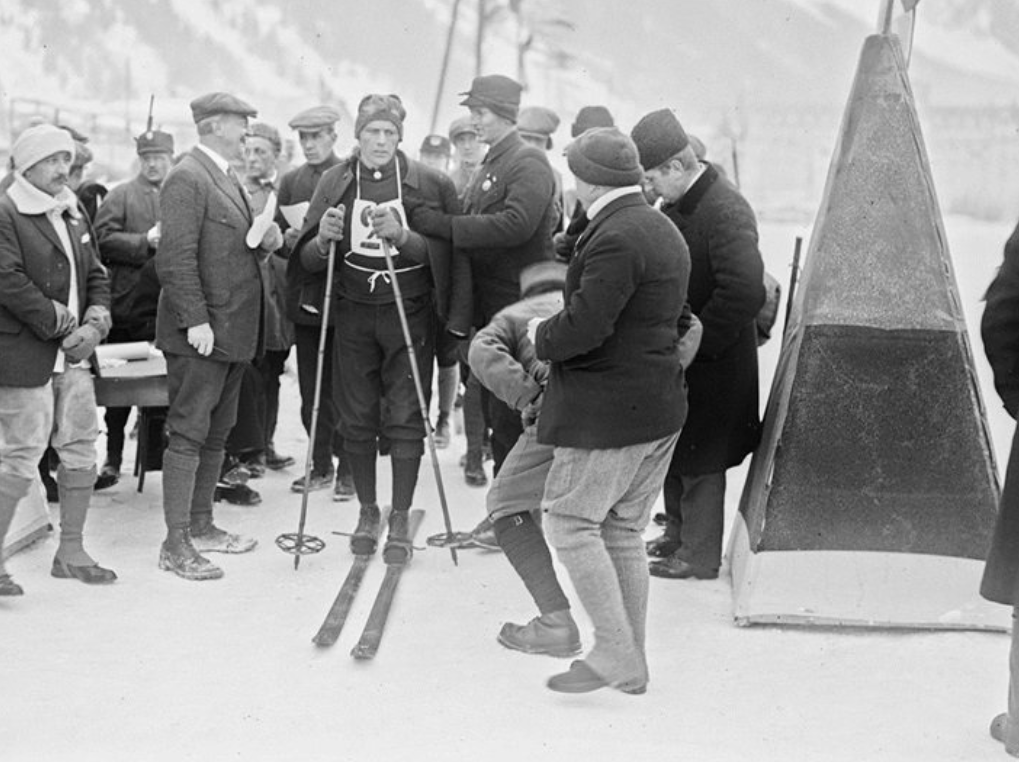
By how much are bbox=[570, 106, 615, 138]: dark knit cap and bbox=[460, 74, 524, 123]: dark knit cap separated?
128 cm

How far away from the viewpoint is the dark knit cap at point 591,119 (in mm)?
6738

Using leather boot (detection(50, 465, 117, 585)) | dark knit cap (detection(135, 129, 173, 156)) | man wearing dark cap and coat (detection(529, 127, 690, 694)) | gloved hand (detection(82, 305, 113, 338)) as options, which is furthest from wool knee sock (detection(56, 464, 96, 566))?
dark knit cap (detection(135, 129, 173, 156))

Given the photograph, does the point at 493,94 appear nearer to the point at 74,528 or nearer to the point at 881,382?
the point at 881,382

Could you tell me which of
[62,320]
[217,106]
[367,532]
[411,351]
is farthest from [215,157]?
[367,532]

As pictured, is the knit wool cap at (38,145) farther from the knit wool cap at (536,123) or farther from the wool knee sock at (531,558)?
the knit wool cap at (536,123)

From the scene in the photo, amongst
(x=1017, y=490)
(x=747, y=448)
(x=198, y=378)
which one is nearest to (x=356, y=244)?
(x=198, y=378)

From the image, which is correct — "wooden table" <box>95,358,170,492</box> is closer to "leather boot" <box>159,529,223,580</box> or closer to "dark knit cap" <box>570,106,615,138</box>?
"leather boot" <box>159,529,223,580</box>

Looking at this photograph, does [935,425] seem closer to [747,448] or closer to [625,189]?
[747,448]

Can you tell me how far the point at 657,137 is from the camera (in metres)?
4.70

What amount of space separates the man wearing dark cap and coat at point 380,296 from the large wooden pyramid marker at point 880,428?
1.62 metres

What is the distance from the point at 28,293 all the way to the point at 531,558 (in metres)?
2.15

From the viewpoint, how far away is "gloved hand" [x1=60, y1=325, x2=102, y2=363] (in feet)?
15.9

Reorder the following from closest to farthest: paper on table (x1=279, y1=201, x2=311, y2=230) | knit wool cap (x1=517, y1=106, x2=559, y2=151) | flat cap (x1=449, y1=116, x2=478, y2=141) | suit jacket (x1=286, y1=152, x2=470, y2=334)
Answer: suit jacket (x1=286, y1=152, x2=470, y2=334) → paper on table (x1=279, y1=201, x2=311, y2=230) → knit wool cap (x1=517, y1=106, x2=559, y2=151) → flat cap (x1=449, y1=116, x2=478, y2=141)

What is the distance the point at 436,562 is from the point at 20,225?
2.20 meters
